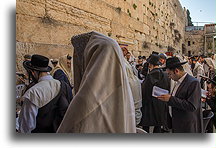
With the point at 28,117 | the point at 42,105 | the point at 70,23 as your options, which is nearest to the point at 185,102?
the point at 42,105

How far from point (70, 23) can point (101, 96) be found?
3251 mm

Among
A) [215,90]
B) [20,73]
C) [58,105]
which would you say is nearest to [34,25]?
[20,73]

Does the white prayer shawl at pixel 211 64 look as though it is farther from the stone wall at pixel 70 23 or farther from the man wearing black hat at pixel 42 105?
the man wearing black hat at pixel 42 105

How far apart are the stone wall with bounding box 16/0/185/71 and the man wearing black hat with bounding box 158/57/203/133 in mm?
1829

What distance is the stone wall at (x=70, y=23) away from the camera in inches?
124

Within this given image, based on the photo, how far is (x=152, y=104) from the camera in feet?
10.7

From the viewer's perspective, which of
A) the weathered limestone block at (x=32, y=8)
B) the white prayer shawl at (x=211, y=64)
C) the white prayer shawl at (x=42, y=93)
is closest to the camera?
the white prayer shawl at (x=42, y=93)

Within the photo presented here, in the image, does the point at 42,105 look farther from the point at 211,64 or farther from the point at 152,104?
the point at 211,64

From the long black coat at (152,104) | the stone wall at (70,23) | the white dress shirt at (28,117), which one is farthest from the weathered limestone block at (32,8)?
the long black coat at (152,104)

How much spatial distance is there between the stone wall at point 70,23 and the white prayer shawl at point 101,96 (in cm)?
163

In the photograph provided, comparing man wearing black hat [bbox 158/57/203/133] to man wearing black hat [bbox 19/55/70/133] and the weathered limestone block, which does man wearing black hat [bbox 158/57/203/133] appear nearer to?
man wearing black hat [bbox 19/55/70/133]

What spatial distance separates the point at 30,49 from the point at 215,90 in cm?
259

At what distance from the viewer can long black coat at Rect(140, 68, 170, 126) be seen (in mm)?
3191

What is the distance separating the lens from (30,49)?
3.19 metres
